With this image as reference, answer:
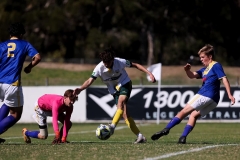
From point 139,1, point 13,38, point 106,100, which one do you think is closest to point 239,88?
point 106,100

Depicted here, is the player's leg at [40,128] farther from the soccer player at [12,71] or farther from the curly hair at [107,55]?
the curly hair at [107,55]

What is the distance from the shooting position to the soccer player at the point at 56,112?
11523 millimetres

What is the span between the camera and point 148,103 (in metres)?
26.1

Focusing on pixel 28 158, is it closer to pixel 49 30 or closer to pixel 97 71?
pixel 97 71

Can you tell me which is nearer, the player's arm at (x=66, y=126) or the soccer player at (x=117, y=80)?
the soccer player at (x=117, y=80)

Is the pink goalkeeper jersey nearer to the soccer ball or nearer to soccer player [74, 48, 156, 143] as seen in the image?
soccer player [74, 48, 156, 143]

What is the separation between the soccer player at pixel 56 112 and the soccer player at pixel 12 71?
3.13 feet

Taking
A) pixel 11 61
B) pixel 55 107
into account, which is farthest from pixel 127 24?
pixel 11 61

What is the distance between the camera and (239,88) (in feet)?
82.3

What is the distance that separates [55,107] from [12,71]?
1292 millimetres

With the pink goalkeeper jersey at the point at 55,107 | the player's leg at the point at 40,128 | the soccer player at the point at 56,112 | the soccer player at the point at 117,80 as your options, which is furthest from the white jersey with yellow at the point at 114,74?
the player's leg at the point at 40,128

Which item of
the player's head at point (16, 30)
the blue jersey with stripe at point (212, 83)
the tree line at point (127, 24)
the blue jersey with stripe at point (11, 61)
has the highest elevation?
the tree line at point (127, 24)

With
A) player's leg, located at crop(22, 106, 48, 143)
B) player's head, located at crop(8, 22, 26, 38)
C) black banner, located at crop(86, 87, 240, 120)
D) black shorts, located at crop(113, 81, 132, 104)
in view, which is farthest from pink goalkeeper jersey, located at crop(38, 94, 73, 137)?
black banner, located at crop(86, 87, 240, 120)

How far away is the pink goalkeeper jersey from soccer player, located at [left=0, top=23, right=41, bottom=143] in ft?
2.97
